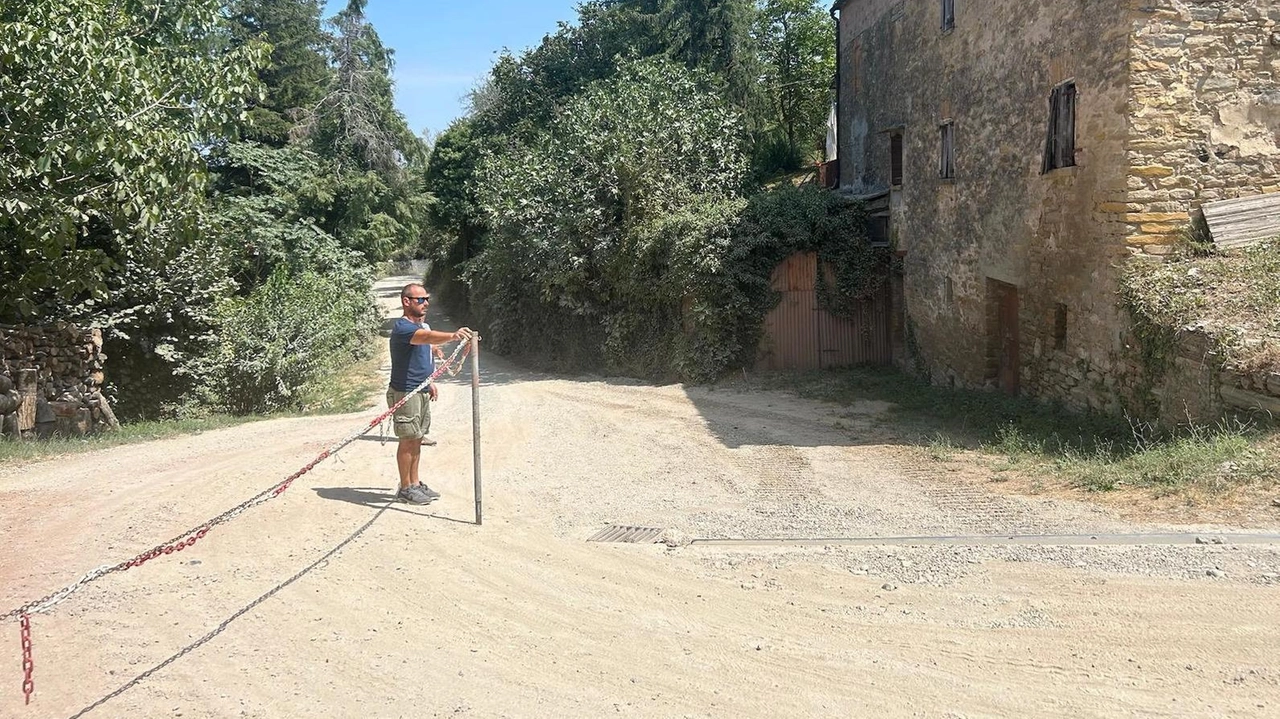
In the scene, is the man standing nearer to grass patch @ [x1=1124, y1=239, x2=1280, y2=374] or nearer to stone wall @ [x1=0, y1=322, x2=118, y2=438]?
grass patch @ [x1=1124, y1=239, x2=1280, y2=374]

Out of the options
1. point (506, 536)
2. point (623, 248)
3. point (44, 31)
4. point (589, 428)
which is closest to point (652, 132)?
point (623, 248)

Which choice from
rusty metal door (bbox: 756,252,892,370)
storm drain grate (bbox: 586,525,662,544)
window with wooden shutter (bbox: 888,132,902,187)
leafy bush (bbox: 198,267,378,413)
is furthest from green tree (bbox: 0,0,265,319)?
window with wooden shutter (bbox: 888,132,902,187)

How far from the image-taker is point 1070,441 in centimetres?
868

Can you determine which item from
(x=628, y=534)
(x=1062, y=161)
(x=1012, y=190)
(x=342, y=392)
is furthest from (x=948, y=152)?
(x=342, y=392)

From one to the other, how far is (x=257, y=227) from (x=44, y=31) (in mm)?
8754

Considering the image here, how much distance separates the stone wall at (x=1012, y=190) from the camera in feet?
29.8

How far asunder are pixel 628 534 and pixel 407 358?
2.18 m

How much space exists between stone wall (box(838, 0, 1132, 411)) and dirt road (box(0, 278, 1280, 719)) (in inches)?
125

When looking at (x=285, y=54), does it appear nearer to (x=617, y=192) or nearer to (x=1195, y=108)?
(x=617, y=192)

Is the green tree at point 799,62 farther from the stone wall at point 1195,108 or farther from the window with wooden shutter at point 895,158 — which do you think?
the stone wall at point 1195,108

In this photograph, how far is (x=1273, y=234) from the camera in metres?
8.56

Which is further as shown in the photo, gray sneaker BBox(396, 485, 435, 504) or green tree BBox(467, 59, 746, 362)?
green tree BBox(467, 59, 746, 362)

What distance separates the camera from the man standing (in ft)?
22.3

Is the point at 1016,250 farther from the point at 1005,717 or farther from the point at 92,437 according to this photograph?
the point at 92,437
